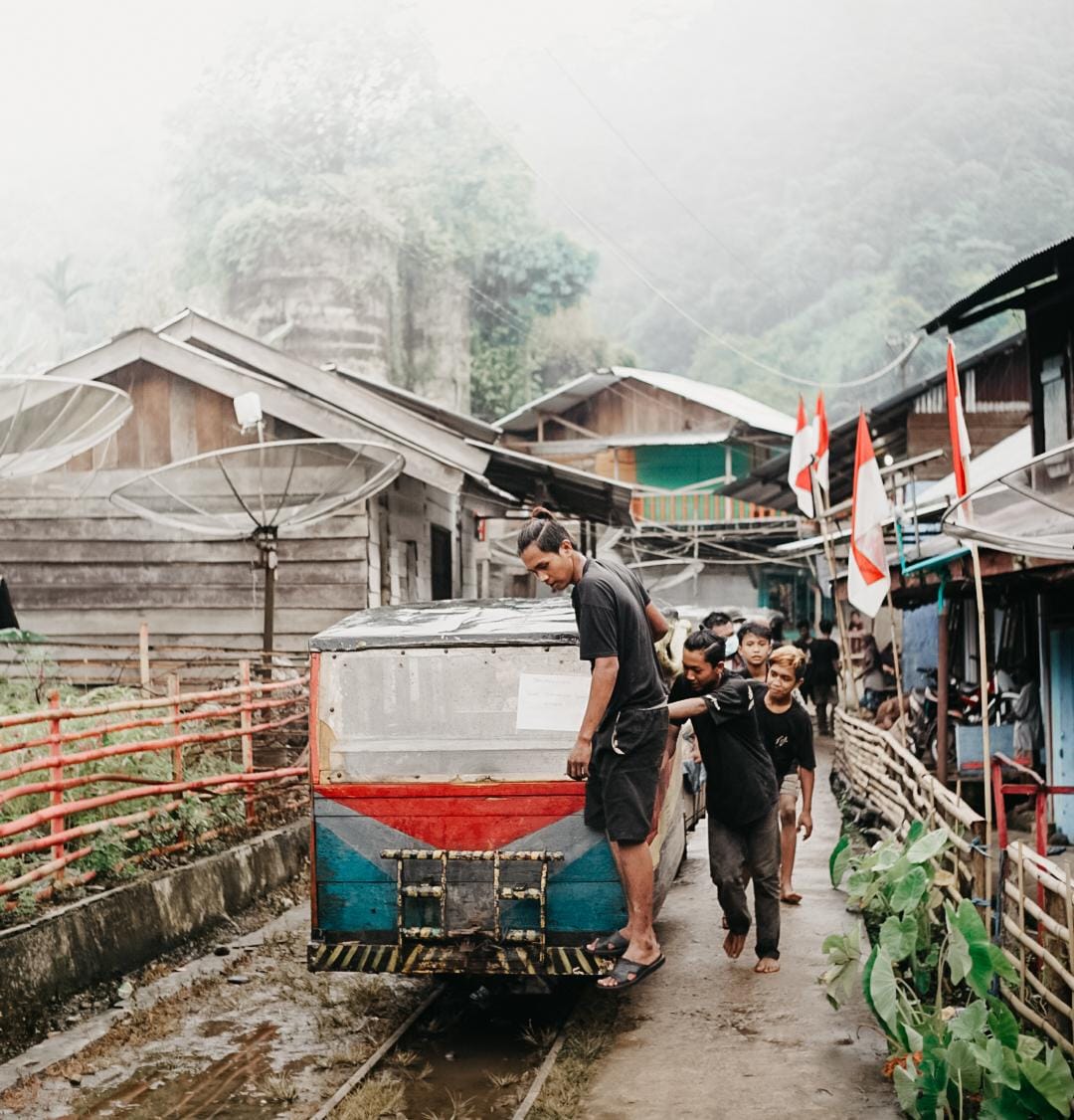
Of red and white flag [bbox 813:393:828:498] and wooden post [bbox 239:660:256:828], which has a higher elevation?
red and white flag [bbox 813:393:828:498]

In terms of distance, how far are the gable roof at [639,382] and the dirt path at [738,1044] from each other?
29.7 meters

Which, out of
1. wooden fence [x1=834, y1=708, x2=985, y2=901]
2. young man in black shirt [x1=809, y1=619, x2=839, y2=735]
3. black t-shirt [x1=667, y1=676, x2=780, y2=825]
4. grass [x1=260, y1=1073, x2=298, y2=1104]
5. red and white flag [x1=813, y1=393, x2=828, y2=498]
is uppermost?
red and white flag [x1=813, y1=393, x2=828, y2=498]

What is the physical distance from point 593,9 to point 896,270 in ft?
173

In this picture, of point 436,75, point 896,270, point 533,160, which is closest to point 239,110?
point 436,75

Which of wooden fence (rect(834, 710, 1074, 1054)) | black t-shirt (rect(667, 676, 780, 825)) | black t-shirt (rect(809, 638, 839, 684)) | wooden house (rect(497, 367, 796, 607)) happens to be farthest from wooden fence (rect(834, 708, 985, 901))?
wooden house (rect(497, 367, 796, 607))

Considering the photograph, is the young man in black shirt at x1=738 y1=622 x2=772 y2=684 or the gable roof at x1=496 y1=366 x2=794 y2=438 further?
the gable roof at x1=496 y1=366 x2=794 y2=438

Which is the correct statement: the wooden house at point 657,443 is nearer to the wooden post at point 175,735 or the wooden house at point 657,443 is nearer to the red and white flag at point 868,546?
the red and white flag at point 868,546

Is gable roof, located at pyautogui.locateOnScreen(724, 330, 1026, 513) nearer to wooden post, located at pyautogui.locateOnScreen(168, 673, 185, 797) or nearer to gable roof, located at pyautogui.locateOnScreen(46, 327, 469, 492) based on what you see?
gable roof, located at pyautogui.locateOnScreen(46, 327, 469, 492)

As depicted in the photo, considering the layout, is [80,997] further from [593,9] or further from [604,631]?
[593,9]

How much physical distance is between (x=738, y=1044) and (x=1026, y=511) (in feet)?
9.59

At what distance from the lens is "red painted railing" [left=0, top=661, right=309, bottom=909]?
7.90 meters

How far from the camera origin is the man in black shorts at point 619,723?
6.38 metres

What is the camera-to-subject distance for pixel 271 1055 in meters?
7.07

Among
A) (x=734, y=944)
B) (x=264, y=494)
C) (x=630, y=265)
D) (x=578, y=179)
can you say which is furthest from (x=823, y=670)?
(x=578, y=179)
